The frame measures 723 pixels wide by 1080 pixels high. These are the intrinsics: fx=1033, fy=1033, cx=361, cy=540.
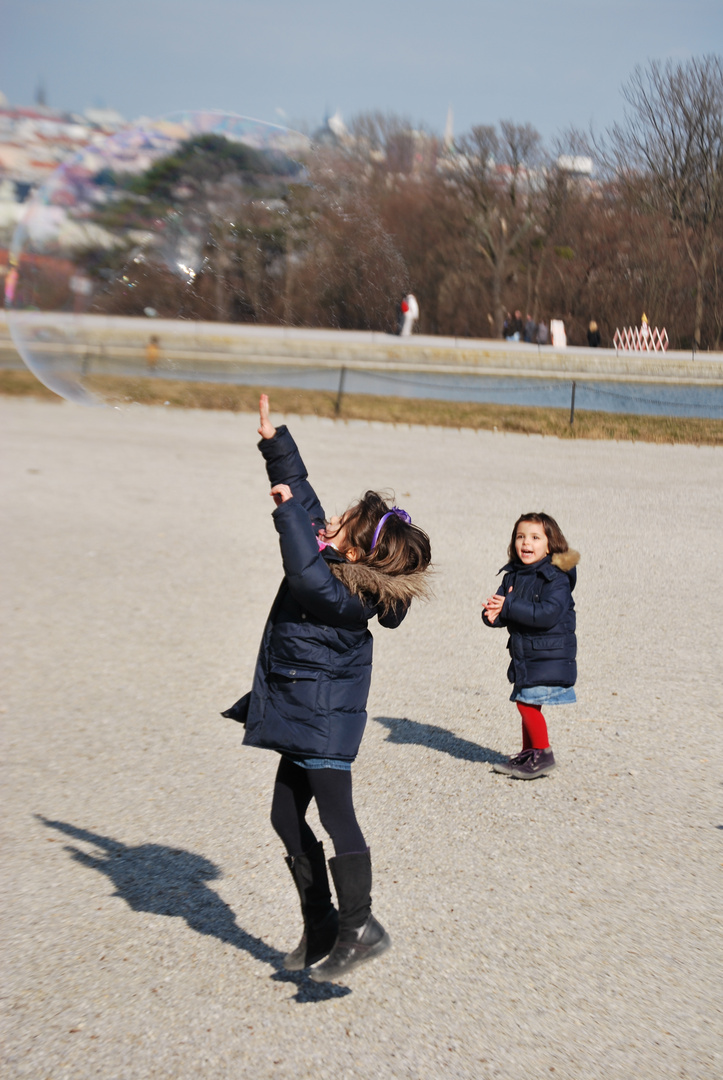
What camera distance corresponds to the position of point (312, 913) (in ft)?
9.32

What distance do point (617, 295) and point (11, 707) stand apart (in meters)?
25.4

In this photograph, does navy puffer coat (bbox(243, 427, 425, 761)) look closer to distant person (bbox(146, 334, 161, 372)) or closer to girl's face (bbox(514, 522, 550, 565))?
distant person (bbox(146, 334, 161, 372))

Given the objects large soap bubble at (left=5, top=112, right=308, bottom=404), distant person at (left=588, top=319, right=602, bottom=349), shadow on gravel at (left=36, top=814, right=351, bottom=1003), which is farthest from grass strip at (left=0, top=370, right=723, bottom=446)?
shadow on gravel at (left=36, top=814, right=351, bottom=1003)

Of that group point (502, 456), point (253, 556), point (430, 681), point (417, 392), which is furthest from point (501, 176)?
point (430, 681)

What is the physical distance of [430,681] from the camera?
18.2ft

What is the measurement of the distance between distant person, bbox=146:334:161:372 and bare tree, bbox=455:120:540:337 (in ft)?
96.5

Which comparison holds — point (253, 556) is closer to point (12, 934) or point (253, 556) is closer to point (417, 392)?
point (12, 934)

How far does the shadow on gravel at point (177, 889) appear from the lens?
9.74 feet

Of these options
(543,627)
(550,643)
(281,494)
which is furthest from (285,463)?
(550,643)

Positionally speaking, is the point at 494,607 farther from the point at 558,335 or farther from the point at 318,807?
the point at 558,335

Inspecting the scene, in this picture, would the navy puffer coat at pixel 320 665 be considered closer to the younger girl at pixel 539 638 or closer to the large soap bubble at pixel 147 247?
the large soap bubble at pixel 147 247

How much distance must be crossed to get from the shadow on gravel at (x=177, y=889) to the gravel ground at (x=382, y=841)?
0.01 metres

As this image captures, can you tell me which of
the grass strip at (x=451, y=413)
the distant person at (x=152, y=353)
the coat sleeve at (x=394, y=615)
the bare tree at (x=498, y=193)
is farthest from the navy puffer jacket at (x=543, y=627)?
the bare tree at (x=498, y=193)

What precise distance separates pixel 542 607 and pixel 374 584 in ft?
5.25
